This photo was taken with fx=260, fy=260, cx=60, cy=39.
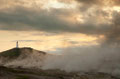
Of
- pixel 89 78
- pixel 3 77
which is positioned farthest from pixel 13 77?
pixel 89 78

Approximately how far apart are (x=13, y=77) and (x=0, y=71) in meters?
12.8

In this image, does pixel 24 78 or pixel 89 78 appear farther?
pixel 89 78

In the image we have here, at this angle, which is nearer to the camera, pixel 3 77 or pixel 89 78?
pixel 3 77

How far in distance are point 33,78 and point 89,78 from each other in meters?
56.2

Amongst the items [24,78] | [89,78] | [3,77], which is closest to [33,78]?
[24,78]

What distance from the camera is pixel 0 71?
535 feet

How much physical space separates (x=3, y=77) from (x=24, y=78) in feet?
40.2

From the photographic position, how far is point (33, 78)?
15988 centimetres

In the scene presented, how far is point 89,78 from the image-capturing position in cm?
19988

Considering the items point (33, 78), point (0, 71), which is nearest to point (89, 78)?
point (33, 78)

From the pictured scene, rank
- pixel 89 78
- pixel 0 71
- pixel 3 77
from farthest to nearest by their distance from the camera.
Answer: pixel 89 78 → pixel 0 71 → pixel 3 77

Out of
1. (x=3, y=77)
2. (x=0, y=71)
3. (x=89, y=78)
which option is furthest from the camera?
(x=89, y=78)

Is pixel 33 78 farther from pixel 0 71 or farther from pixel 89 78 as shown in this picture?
pixel 89 78

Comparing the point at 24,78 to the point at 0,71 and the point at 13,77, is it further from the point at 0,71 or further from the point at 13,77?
the point at 0,71
